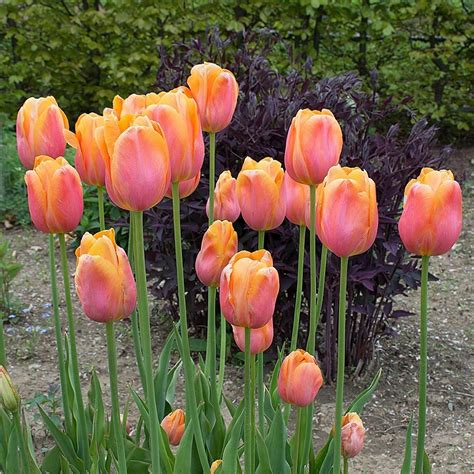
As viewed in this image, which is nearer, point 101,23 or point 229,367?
point 229,367

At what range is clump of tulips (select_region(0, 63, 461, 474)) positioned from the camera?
127 centimetres

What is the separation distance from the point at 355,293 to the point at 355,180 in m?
2.20

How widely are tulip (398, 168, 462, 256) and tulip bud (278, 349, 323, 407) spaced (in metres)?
0.27

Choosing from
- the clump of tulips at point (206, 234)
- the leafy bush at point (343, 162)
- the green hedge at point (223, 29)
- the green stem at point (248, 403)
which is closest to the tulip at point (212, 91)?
the clump of tulips at point (206, 234)

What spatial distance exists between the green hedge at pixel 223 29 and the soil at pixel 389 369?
7.48 ft

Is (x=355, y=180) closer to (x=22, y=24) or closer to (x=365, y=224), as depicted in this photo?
(x=365, y=224)

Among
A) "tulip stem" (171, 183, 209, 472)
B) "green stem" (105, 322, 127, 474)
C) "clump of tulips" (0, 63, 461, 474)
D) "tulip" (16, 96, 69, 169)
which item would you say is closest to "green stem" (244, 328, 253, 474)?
"clump of tulips" (0, 63, 461, 474)

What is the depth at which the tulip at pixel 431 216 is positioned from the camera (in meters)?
1.32

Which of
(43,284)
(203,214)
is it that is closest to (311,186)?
(203,214)

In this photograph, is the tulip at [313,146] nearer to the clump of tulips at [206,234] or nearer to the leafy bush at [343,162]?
the clump of tulips at [206,234]

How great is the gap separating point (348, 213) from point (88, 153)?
50 centimetres

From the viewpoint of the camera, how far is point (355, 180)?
129 cm

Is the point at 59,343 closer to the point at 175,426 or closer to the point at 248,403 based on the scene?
the point at 175,426

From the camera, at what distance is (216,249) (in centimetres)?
152
